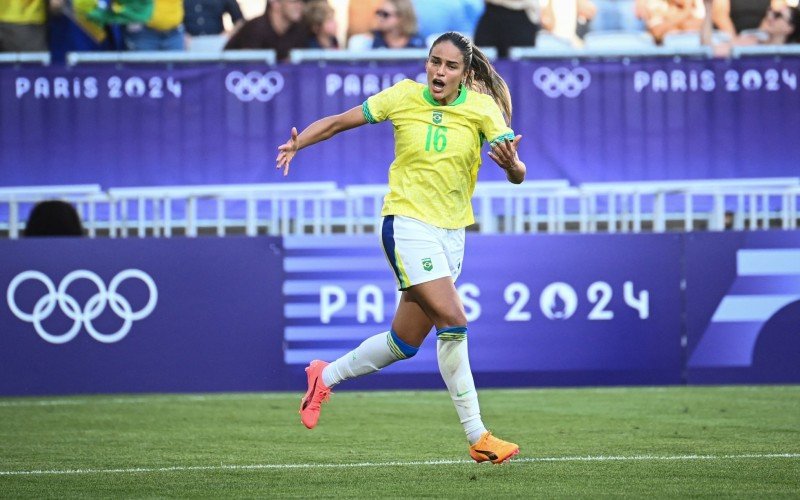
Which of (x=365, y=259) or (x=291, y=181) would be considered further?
(x=291, y=181)

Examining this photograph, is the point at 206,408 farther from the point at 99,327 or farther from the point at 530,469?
the point at 530,469

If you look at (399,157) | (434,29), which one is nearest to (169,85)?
(434,29)

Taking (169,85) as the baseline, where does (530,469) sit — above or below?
below

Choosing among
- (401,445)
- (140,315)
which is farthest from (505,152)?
(140,315)

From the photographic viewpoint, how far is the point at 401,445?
8.73m

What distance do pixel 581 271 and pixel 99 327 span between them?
412 centimetres

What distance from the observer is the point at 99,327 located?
1275cm

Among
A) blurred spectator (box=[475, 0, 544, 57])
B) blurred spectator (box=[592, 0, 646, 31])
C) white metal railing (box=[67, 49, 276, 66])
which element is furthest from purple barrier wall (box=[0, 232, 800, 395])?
blurred spectator (box=[592, 0, 646, 31])

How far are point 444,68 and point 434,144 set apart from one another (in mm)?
377

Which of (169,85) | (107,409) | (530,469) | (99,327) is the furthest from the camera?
(169,85)

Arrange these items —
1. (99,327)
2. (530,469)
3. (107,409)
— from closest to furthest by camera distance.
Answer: (530,469) < (107,409) < (99,327)

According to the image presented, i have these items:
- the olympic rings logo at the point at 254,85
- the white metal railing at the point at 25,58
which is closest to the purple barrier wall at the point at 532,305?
the olympic rings logo at the point at 254,85

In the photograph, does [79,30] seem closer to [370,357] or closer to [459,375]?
[370,357]

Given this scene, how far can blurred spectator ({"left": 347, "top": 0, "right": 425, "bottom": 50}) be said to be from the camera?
15914 millimetres
